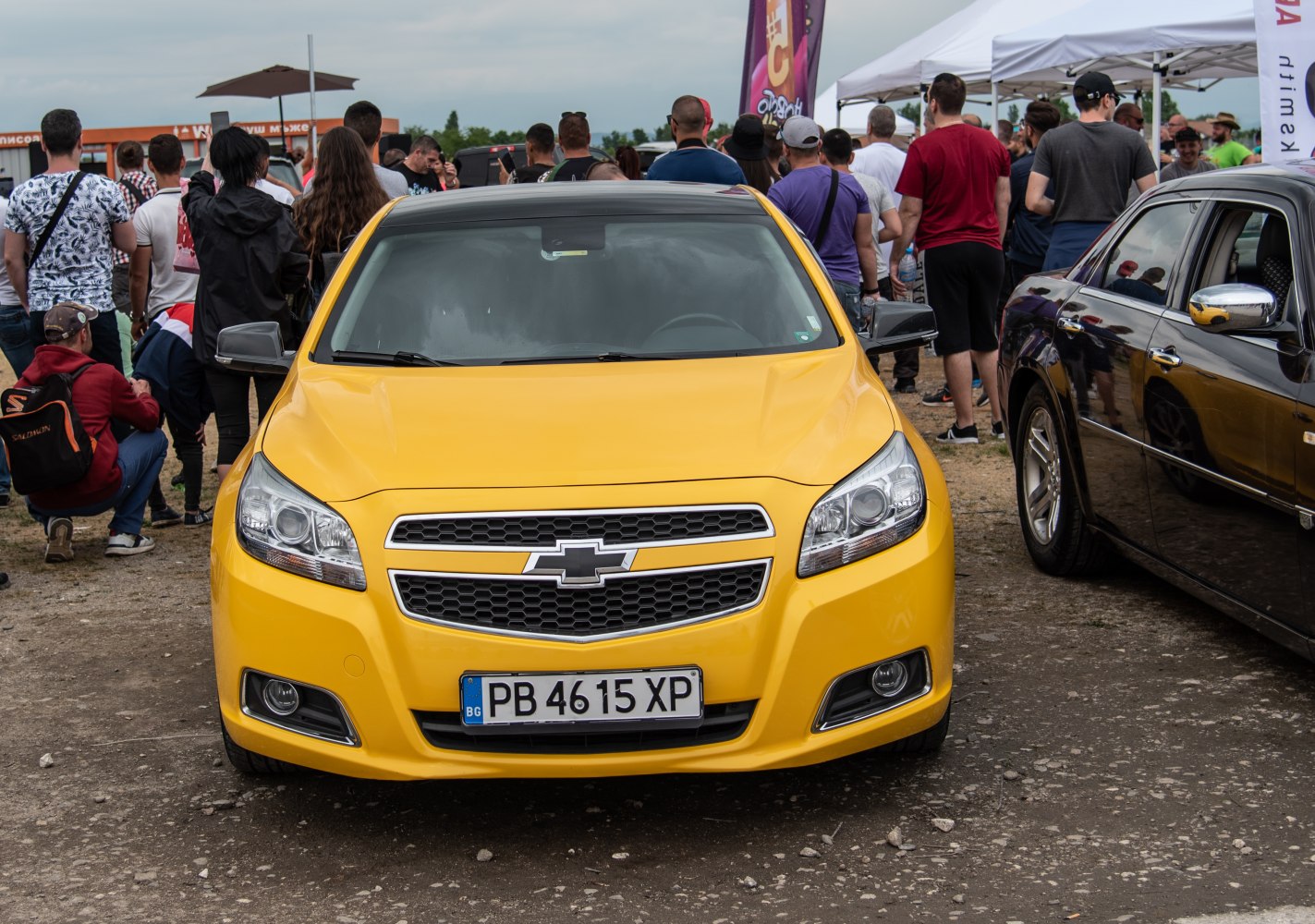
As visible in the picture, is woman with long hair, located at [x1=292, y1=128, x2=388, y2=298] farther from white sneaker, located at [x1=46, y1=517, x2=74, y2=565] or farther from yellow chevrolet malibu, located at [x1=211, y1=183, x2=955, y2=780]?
yellow chevrolet malibu, located at [x1=211, y1=183, x2=955, y2=780]

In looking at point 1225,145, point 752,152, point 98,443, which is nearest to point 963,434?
point 752,152

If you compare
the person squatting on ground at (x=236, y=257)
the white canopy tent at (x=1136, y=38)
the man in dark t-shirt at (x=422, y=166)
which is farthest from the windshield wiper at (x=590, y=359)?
the white canopy tent at (x=1136, y=38)

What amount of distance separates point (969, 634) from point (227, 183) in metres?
4.00

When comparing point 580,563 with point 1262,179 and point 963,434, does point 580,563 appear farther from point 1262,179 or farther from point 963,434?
point 963,434

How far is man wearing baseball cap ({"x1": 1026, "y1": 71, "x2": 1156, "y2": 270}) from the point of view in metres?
8.94

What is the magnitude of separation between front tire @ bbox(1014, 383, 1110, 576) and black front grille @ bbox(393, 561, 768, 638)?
2.77 m

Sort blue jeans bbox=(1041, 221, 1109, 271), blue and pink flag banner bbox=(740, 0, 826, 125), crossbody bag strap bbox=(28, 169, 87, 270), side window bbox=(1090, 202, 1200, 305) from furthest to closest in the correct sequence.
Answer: blue and pink flag banner bbox=(740, 0, 826, 125) < blue jeans bbox=(1041, 221, 1109, 271) < crossbody bag strap bbox=(28, 169, 87, 270) < side window bbox=(1090, 202, 1200, 305)

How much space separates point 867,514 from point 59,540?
4.83m

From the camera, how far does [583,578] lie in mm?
3488

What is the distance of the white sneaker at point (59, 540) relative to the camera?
23.6ft

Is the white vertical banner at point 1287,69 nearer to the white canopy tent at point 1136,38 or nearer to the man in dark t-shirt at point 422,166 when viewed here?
the white canopy tent at point 1136,38

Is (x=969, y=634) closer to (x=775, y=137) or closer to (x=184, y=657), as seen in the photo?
(x=184, y=657)

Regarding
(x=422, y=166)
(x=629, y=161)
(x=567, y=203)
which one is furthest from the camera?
(x=422, y=166)

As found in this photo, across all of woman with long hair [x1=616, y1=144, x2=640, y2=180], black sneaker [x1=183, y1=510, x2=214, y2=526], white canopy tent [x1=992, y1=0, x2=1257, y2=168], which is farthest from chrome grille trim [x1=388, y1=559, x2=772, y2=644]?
white canopy tent [x1=992, y1=0, x2=1257, y2=168]
